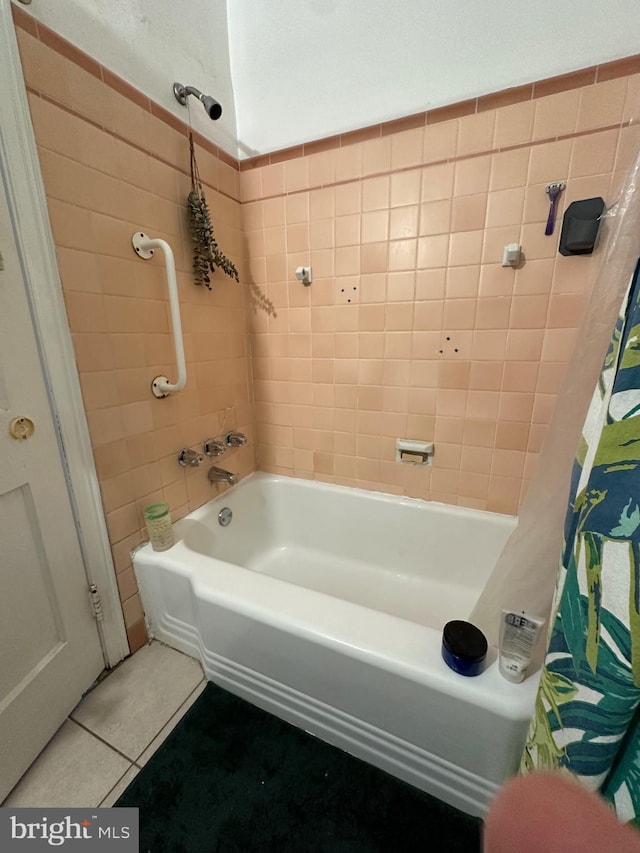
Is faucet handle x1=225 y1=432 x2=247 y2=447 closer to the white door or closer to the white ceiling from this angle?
the white door

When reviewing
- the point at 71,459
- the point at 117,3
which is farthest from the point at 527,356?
the point at 117,3

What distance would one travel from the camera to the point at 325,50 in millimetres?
1134

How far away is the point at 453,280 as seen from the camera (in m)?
1.16

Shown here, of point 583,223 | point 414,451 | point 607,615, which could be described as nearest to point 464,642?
point 607,615

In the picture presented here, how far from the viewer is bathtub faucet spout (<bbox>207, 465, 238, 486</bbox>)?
1.39m

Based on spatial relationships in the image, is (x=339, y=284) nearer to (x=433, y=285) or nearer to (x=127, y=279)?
(x=433, y=285)

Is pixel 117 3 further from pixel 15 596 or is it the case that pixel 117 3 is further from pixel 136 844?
pixel 136 844

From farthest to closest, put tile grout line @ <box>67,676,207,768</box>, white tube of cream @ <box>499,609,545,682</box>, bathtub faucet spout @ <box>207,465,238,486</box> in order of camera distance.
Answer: bathtub faucet spout @ <box>207,465,238,486</box>
tile grout line @ <box>67,676,207,768</box>
white tube of cream @ <box>499,609,545,682</box>

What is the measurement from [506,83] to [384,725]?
69.7 inches

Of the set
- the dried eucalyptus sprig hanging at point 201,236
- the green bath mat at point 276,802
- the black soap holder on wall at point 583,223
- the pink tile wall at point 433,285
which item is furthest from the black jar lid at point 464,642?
the dried eucalyptus sprig hanging at point 201,236

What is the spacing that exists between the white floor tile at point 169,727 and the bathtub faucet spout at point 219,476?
27.0 inches

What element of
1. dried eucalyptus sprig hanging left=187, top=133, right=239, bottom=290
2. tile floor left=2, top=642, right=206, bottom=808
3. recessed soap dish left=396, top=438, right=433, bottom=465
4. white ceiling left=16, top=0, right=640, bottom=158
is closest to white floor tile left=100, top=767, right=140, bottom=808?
tile floor left=2, top=642, right=206, bottom=808
